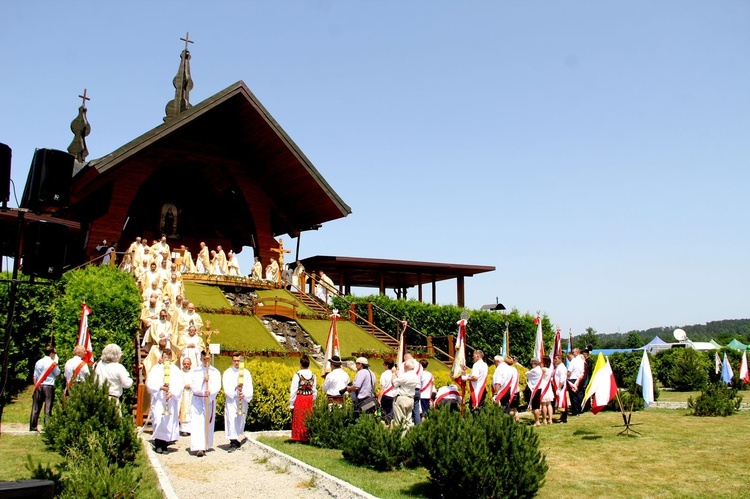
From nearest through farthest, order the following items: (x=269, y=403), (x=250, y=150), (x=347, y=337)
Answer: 1. (x=269, y=403)
2. (x=347, y=337)
3. (x=250, y=150)

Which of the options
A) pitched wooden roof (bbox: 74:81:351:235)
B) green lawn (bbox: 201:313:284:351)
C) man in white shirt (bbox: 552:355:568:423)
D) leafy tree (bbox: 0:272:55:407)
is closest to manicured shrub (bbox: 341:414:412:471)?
man in white shirt (bbox: 552:355:568:423)

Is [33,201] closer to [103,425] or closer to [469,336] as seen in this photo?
[103,425]

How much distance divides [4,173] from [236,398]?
5478 mm

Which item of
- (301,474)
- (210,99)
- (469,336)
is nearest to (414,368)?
(301,474)

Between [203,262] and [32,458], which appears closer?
[32,458]

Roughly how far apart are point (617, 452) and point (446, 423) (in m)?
3.57

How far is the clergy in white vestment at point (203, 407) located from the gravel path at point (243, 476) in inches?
8.0

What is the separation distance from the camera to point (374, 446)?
8.67 meters

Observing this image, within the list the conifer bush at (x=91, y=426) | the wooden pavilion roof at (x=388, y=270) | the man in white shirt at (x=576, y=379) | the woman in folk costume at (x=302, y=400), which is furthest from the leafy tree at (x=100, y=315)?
the wooden pavilion roof at (x=388, y=270)

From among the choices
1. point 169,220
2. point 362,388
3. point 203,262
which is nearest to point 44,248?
point 362,388

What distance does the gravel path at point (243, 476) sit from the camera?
760 cm

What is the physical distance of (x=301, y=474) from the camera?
846cm

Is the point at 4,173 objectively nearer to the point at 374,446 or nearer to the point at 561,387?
the point at 374,446

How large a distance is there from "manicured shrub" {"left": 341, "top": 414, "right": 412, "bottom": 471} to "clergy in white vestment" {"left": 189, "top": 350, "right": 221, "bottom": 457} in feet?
8.01
